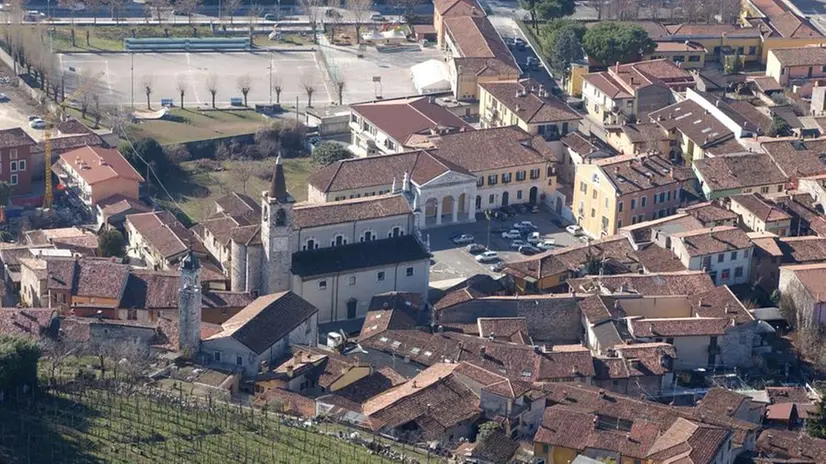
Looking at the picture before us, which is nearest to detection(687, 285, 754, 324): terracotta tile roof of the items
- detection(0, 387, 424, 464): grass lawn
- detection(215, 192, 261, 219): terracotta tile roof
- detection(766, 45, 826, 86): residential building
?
detection(0, 387, 424, 464): grass lawn

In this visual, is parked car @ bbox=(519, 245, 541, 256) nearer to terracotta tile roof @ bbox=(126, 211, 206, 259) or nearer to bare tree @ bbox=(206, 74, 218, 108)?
terracotta tile roof @ bbox=(126, 211, 206, 259)

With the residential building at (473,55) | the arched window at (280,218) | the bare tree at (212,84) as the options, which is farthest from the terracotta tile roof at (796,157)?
the bare tree at (212,84)


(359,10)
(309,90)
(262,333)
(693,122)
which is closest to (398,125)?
(309,90)

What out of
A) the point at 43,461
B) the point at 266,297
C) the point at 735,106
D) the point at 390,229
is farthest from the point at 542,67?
the point at 43,461

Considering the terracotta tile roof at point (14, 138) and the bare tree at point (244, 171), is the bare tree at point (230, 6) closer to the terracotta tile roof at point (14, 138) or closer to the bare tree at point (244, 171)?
the bare tree at point (244, 171)

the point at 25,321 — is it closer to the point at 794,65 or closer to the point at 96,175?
the point at 96,175

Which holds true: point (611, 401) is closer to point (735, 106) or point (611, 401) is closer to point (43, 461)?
point (43, 461)
